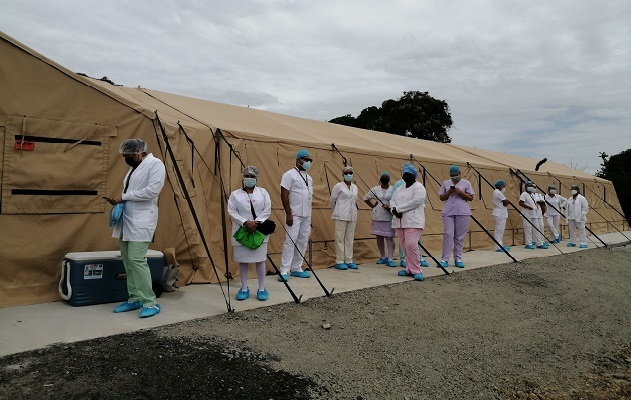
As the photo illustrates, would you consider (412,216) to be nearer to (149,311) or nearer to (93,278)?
(149,311)

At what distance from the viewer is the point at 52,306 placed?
14.4 feet

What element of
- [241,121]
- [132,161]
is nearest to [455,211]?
[241,121]

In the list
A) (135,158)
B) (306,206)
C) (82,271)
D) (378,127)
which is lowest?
(82,271)

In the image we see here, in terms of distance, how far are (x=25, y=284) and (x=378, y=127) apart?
79.6 ft

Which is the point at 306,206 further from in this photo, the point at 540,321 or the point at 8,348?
the point at 8,348

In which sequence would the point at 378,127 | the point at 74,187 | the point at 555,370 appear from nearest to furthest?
the point at 555,370, the point at 74,187, the point at 378,127

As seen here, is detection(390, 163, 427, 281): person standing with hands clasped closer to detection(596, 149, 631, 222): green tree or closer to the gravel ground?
the gravel ground

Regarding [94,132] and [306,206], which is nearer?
[94,132]

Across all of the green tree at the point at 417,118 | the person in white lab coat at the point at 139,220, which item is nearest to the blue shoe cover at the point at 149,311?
the person in white lab coat at the point at 139,220

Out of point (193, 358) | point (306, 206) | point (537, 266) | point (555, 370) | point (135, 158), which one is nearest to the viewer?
point (193, 358)

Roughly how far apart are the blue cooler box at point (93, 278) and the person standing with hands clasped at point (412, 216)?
11.2 feet

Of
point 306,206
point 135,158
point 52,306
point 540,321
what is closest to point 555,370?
point 540,321

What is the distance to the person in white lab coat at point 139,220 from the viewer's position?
4.11 meters

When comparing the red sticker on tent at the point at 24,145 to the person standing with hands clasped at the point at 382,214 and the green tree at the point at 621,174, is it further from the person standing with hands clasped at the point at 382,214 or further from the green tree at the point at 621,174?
the green tree at the point at 621,174
